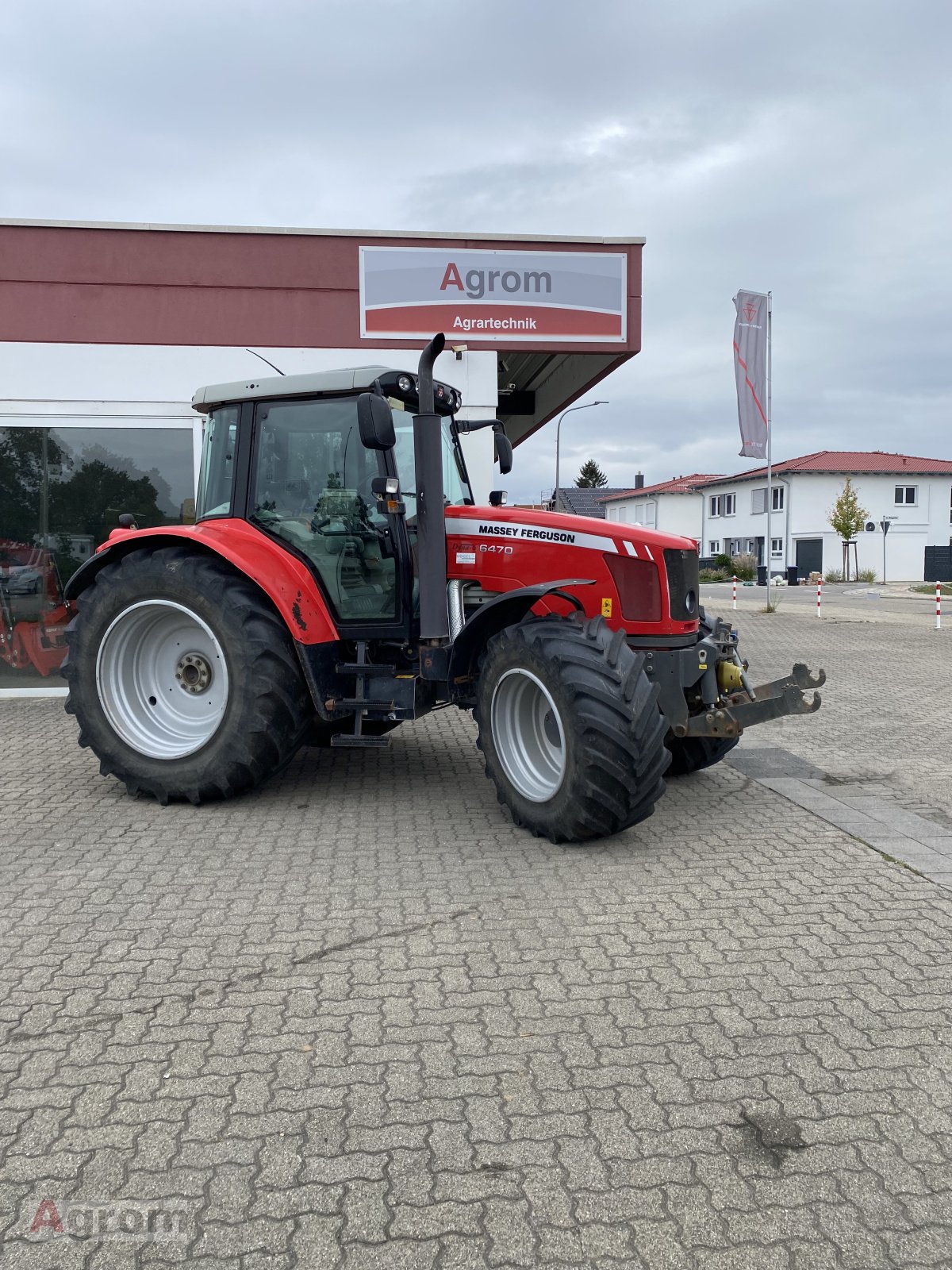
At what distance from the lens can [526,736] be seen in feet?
17.5

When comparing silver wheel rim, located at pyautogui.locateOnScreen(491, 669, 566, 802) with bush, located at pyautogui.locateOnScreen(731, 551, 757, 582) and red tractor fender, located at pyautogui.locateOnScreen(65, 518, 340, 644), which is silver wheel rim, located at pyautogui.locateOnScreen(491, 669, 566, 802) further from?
bush, located at pyautogui.locateOnScreen(731, 551, 757, 582)

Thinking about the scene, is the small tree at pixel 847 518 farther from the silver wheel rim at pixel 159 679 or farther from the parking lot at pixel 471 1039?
the silver wheel rim at pixel 159 679

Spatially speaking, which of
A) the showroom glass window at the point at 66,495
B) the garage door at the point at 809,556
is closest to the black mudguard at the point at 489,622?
the showroom glass window at the point at 66,495

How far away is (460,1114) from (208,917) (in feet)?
5.75

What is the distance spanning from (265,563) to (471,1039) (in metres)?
3.39

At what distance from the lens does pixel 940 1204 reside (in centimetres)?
234

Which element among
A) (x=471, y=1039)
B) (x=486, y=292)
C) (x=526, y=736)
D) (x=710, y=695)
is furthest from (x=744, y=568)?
(x=471, y=1039)

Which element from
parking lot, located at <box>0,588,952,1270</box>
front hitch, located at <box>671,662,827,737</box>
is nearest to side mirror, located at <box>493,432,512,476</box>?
front hitch, located at <box>671,662,827,737</box>

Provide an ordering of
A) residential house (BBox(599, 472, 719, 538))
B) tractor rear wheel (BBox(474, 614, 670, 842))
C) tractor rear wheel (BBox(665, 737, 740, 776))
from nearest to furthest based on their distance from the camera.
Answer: tractor rear wheel (BBox(474, 614, 670, 842)) < tractor rear wheel (BBox(665, 737, 740, 776)) < residential house (BBox(599, 472, 719, 538))

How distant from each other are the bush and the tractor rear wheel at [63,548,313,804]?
46234 mm

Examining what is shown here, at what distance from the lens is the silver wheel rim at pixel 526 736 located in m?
5.19

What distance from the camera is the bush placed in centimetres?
5203

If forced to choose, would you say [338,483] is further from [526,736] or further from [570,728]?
[570,728]

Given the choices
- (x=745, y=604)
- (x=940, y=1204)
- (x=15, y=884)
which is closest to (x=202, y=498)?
(x=15, y=884)
